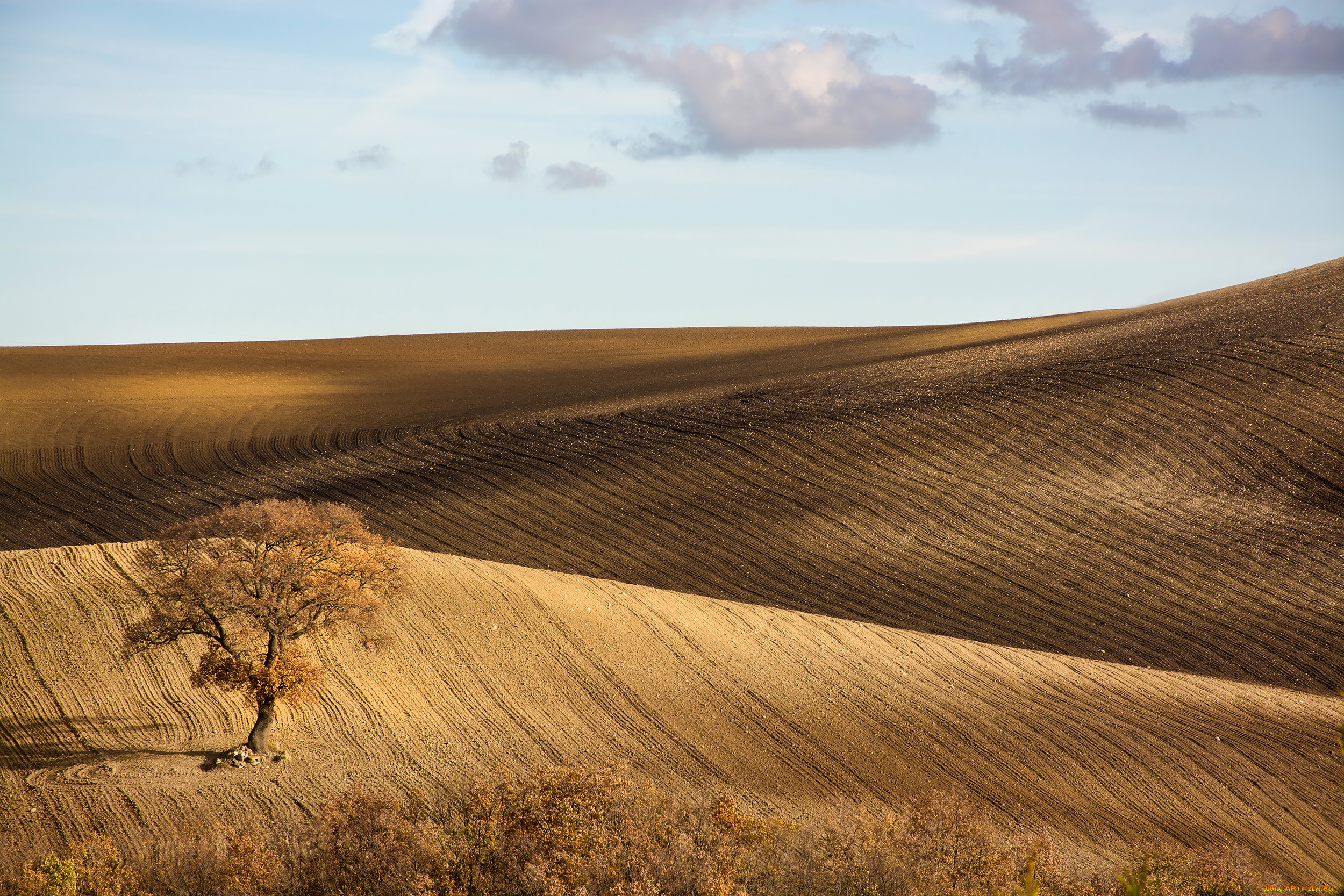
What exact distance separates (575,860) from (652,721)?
414 inches

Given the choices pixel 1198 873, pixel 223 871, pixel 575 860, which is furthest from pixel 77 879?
pixel 1198 873

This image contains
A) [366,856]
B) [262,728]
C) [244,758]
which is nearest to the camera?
[366,856]

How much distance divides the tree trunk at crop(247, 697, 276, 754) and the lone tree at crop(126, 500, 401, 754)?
0.02 meters

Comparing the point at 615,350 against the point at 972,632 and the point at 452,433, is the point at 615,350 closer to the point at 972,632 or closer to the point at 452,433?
the point at 452,433

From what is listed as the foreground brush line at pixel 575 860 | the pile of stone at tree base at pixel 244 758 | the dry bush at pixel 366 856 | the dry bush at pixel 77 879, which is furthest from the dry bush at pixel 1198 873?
the pile of stone at tree base at pixel 244 758

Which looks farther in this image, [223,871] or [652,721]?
[652,721]

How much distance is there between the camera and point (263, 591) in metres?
21.7

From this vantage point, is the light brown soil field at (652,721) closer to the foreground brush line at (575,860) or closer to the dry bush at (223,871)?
the dry bush at (223,871)

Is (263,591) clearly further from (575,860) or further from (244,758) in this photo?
(575,860)

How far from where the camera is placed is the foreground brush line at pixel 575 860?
13086 mm

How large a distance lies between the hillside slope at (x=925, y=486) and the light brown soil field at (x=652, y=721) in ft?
14.0

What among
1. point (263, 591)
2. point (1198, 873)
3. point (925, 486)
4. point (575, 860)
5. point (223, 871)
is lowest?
point (1198, 873)

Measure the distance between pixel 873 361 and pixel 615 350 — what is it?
22.9 m

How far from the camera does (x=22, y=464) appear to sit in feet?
154
